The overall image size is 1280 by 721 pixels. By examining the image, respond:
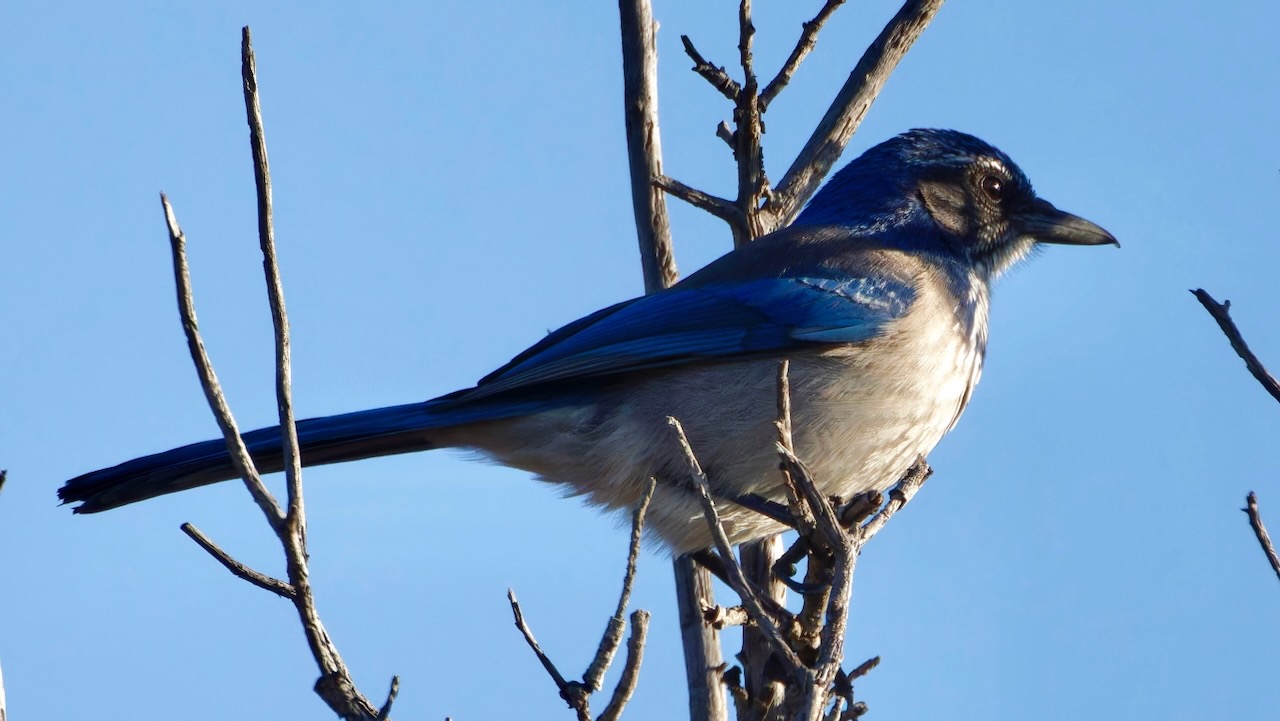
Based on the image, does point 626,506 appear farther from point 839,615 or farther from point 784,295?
point 839,615

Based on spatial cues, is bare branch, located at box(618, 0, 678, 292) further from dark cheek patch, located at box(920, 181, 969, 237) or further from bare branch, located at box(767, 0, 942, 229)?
dark cheek patch, located at box(920, 181, 969, 237)

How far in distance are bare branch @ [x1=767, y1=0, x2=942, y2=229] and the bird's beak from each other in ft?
2.99

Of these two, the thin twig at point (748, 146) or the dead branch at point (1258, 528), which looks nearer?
the dead branch at point (1258, 528)

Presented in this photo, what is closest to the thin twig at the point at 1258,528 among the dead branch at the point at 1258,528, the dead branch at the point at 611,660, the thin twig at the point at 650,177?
the dead branch at the point at 1258,528

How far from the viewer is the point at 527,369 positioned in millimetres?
5934

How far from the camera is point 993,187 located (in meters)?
6.82

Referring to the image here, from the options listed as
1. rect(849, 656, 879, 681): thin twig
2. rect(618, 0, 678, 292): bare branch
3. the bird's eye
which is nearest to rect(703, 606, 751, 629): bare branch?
rect(849, 656, 879, 681): thin twig

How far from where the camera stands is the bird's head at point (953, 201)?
21.9 ft

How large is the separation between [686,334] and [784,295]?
450 mm

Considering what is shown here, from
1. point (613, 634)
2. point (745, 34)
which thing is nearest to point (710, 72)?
point (745, 34)

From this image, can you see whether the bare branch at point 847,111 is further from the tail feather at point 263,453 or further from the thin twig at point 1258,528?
the thin twig at point 1258,528

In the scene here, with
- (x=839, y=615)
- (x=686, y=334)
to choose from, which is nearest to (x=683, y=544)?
(x=686, y=334)

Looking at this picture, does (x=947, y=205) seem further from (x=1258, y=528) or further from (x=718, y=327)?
(x=1258, y=528)

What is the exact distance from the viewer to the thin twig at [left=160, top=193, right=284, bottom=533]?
9.64 feet
